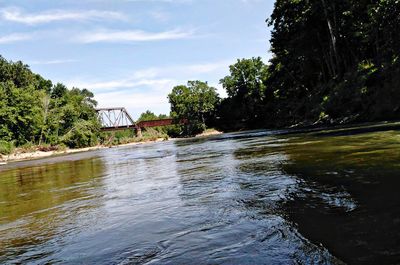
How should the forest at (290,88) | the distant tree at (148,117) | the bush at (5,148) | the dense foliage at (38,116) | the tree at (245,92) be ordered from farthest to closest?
the distant tree at (148,117), the tree at (245,92), the dense foliage at (38,116), the bush at (5,148), the forest at (290,88)

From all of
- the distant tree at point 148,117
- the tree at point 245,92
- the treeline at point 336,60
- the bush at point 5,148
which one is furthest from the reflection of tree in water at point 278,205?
the distant tree at point 148,117

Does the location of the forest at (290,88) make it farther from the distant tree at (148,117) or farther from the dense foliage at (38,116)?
the distant tree at (148,117)

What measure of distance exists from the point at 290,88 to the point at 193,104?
3282cm

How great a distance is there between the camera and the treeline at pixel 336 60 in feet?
89.1

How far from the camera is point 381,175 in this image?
22.9 ft

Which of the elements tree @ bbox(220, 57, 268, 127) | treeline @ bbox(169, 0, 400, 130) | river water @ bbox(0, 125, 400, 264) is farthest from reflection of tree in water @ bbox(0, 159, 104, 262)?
tree @ bbox(220, 57, 268, 127)

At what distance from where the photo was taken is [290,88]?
6644cm

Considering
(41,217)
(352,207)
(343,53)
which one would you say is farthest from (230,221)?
(343,53)

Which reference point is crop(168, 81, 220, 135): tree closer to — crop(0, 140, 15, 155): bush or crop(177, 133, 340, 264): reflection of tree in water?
crop(0, 140, 15, 155): bush

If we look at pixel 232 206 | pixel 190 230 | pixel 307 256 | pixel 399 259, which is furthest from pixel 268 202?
pixel 399 259

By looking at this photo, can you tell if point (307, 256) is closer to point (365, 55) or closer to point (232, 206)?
point (232, 206)

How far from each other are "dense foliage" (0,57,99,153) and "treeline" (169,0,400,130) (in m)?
40.1

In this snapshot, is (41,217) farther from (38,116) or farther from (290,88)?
(38,116)

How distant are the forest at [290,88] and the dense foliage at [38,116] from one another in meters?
0.18
